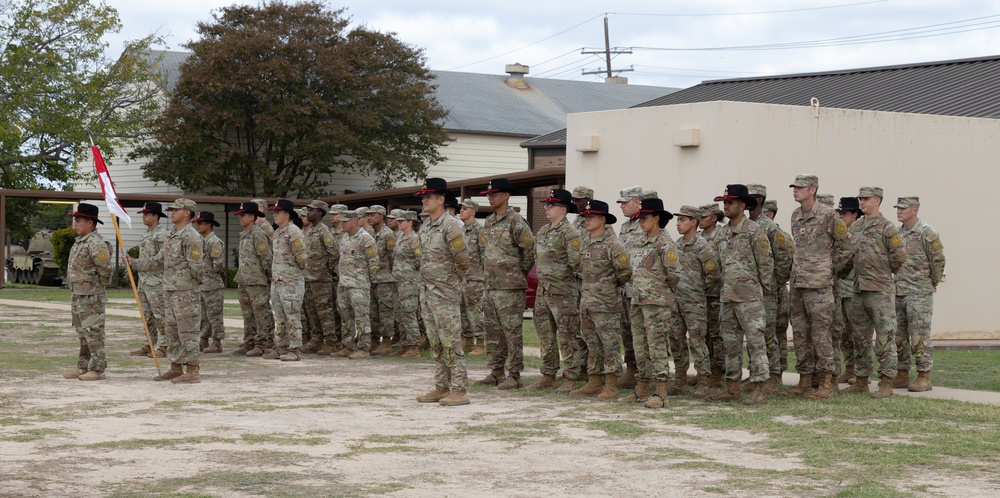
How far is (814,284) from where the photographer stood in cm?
1098

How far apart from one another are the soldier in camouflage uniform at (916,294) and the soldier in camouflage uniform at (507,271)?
155 inches

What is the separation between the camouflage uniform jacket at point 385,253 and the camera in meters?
15.3

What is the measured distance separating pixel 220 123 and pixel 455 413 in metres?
27.6

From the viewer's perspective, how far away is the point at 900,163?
1714cm

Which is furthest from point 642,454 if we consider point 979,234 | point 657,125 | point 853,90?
point 853,90

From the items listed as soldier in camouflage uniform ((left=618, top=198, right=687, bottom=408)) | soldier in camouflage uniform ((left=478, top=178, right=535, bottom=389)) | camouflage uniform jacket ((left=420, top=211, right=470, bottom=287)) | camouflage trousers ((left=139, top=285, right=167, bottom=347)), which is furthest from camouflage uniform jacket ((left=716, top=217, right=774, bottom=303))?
camouflage trousers ((left=139, top=285, right=167, bottom=347))

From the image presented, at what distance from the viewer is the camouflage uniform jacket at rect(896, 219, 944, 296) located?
12086 mm

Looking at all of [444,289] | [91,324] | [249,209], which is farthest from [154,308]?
[444,289]

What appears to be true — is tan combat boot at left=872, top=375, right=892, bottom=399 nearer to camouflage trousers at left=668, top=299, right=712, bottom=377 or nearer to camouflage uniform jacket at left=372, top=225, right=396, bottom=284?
camouflage trousers at left=668, top=299, right=712, bottom=377

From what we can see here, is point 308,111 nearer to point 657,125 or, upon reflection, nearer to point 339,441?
point 657,125

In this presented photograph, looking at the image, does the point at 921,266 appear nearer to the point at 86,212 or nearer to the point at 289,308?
the point at 289,308

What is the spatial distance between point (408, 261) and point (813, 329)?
5.87 metres

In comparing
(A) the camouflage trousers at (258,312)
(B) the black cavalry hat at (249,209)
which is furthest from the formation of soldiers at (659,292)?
(B) the black cavalry hat at (249,209)

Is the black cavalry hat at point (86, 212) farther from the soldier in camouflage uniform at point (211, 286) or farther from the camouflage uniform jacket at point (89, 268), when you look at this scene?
the soldier in camouflage uniform at point (211, 286)
